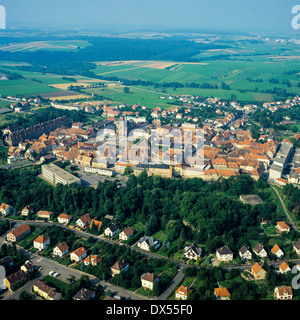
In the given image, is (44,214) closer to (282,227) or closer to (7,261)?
(7,261)

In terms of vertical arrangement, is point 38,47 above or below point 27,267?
above

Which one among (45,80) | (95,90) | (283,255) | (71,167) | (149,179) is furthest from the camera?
(45,80)

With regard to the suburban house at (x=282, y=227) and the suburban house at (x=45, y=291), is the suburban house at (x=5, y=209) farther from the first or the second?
the suburban house at (x=282, y=227)

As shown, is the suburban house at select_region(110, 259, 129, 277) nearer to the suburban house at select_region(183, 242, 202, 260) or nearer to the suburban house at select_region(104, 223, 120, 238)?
the suburban house at select_region(183, 242, 202, 260)

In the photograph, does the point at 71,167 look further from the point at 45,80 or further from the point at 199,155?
the point at 45,80

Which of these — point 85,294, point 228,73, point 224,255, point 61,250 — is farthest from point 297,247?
point 228,73
